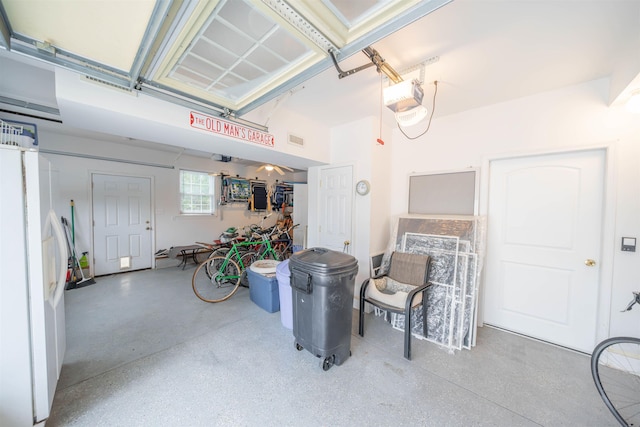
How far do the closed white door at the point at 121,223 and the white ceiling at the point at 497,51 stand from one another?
2379 mm

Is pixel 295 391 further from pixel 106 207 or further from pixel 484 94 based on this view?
pixel 106 207

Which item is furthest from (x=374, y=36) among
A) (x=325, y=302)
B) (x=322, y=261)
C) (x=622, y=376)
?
(x=622, y=376)

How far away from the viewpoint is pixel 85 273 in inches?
165

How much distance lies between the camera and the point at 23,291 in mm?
1274

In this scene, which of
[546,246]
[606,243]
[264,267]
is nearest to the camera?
[606,243]

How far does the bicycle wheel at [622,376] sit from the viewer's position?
1.62 m

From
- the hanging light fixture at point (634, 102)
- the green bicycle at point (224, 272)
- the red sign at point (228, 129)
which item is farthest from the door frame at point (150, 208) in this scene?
the hanging light fixture at point (634, 102)

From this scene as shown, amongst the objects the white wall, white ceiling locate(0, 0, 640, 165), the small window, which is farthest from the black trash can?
the small window

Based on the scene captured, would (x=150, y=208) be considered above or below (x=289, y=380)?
above

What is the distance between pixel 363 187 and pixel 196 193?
4.49 metres

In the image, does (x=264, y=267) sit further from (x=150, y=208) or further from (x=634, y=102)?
(x=634, y=102)

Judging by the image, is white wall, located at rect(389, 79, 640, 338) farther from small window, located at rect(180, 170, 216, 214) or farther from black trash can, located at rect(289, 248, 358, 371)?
small window, located at rect(180, 170, 216, 214)

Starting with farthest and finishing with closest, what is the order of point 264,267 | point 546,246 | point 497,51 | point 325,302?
1. point 264,267
2. point 546,246
3. point 325,302
4. point 497,51

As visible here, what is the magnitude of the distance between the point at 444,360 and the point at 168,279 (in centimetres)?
463
